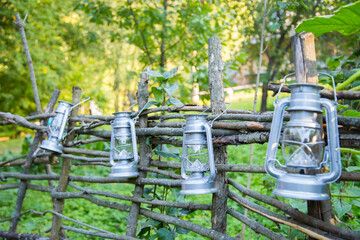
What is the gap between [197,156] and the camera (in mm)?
1366

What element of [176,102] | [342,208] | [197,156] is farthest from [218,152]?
[342,208]

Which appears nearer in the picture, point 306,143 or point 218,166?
point 306,143

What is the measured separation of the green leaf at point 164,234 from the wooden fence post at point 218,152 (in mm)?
302

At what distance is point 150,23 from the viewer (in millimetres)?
3990

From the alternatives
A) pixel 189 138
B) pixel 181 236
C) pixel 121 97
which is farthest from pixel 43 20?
pixel 189 138

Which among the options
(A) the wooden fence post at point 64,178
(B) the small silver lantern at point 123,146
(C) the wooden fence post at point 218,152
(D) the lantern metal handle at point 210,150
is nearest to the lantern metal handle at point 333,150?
(D) the lantern metal handle at point 210,150

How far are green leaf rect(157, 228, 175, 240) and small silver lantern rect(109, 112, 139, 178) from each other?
38 centimetres

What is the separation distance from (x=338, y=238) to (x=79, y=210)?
11.4ft

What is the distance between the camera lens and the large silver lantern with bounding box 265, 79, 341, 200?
939 millimetres

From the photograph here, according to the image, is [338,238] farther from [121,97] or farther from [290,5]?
[121,97]

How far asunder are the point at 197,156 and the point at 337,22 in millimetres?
733

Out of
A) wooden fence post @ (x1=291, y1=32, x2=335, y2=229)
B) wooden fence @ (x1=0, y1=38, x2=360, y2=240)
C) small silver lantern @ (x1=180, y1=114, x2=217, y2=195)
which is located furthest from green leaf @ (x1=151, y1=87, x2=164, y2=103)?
wooden fence post @ (x1=291, y1=32, x2=335, y2=229)

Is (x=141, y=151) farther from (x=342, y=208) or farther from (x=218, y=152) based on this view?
(x=342, y=208)

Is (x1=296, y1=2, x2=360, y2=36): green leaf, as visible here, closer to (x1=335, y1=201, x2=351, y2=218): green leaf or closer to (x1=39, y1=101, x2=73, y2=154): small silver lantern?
(x1=335, y1=201, x2=351, y2=218): green leaf
